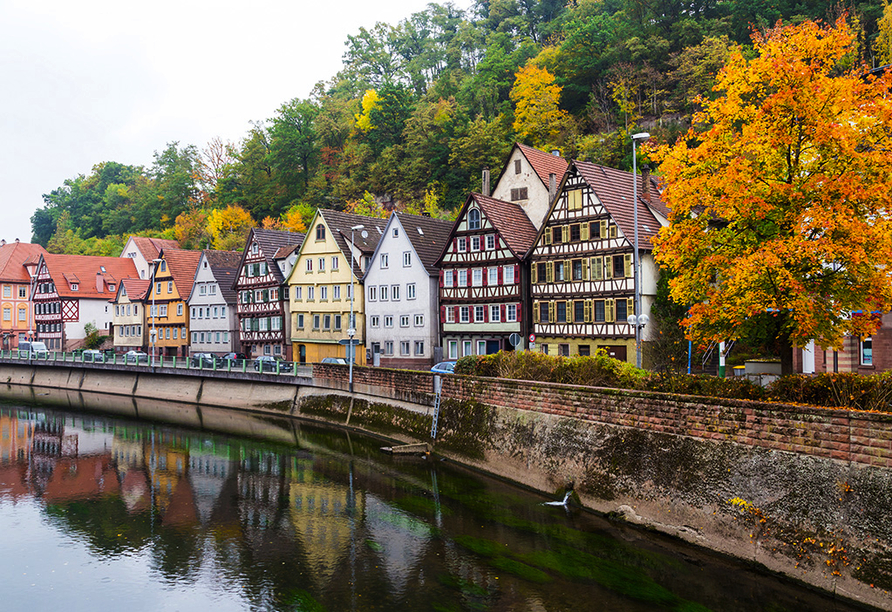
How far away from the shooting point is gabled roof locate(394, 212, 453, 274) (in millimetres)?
50469

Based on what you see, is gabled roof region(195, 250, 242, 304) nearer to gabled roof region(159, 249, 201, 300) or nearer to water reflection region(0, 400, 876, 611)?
gabled roof region(159, 249, 201, 300)

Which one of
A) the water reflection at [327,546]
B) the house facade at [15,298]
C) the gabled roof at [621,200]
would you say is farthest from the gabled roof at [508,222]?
the house facade at [15,298]

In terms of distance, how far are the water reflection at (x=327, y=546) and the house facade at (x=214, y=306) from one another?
116 ft

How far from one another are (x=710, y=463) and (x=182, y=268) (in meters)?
65.7

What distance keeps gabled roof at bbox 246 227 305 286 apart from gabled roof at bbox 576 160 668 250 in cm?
3116

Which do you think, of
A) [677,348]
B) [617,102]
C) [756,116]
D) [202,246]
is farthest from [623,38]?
[202,246]

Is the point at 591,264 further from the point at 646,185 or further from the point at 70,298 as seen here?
the point at 70,298

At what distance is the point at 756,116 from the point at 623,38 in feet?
172

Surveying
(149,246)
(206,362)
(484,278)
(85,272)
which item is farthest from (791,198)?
(149,246)

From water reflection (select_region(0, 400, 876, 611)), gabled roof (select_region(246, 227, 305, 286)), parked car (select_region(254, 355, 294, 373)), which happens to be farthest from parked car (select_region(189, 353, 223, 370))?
water reflection (select_region(0, 400, 876, 611))

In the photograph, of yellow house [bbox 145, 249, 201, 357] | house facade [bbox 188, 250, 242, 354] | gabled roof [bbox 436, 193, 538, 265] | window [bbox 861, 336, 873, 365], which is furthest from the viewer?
yellow house [bbox 145, 249, 201, 357]

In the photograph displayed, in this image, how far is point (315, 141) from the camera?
93.2 metres

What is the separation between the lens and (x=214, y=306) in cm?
6725

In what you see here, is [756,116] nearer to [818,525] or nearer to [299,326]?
[818,525]
